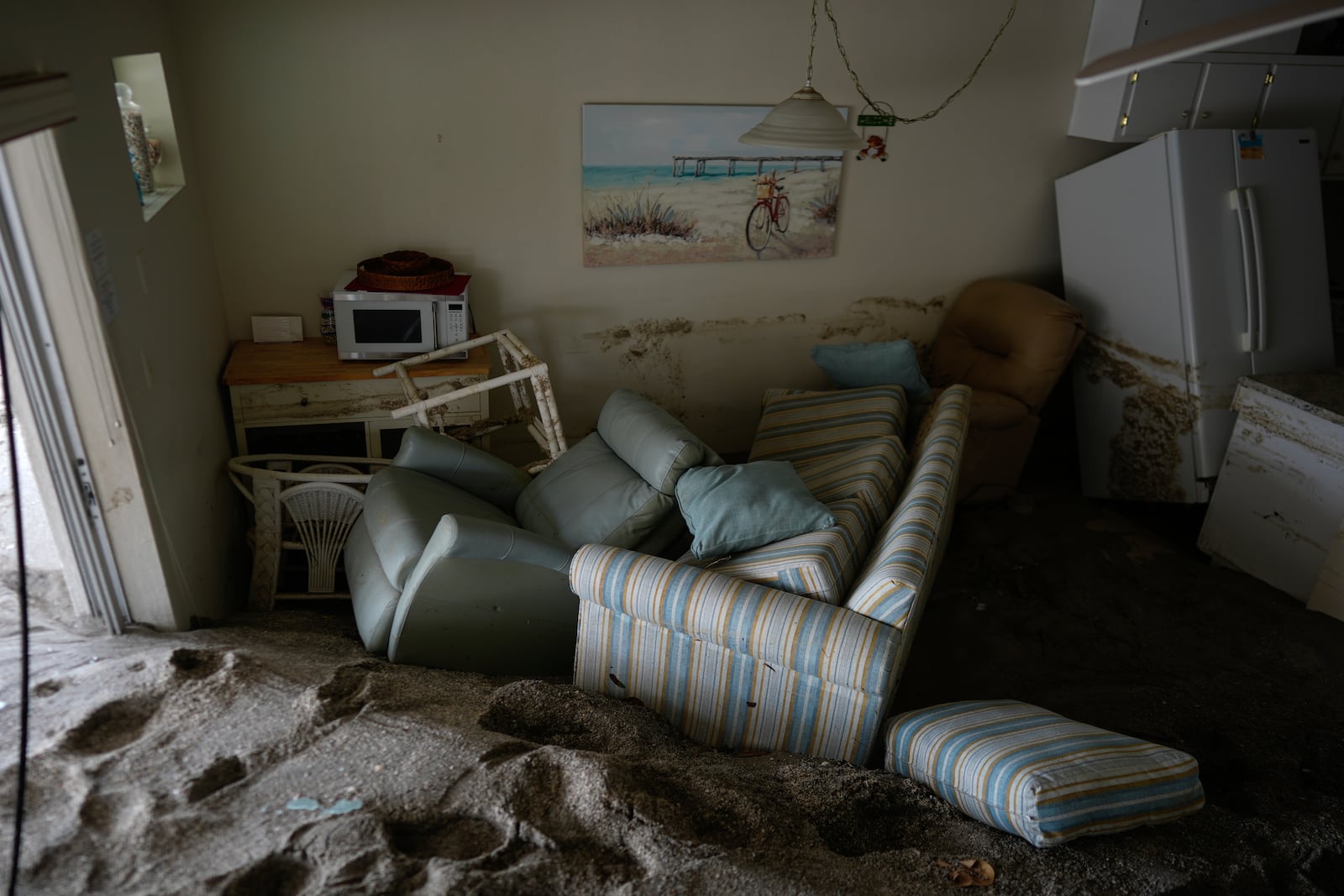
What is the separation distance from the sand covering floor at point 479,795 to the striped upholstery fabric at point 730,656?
10cm

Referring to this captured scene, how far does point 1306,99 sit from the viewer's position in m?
3.85

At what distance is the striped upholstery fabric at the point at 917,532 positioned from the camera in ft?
7.04

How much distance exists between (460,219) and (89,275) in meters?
1.75

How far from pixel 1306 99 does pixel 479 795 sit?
4.33m

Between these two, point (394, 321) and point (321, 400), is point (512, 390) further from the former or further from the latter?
point (321, 400)

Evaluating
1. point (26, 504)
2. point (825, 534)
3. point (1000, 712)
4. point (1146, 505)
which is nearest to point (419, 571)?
point (26, 504)

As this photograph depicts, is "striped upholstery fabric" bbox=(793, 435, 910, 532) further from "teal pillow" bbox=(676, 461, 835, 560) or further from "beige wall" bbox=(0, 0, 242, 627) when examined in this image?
"beige wall" bbox=(0, 0, 242, 627)

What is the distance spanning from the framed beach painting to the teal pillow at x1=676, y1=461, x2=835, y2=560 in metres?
1.59

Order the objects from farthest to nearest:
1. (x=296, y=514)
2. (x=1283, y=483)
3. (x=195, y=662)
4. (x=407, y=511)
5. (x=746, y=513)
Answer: (x=1283, y=483) < (x=296, y=514) < (x=407, y=511) < (x=746, y=513) < (x=195, y=662)

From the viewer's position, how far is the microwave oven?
3215 millimetres

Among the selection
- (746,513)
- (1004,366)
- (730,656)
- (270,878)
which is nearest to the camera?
(270,878)

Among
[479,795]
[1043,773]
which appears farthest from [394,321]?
[1043,773]

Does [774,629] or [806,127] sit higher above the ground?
[806,127]

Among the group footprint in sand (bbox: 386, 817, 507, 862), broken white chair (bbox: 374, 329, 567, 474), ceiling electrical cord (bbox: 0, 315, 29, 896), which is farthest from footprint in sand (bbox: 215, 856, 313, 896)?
broken white chair (bbox: 374, 329, 567, 474)
